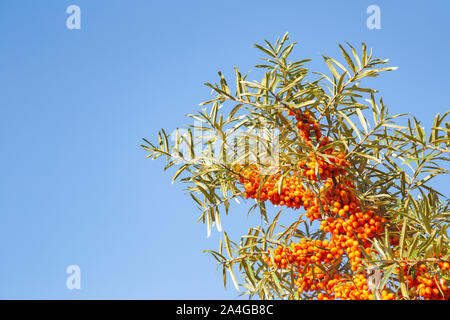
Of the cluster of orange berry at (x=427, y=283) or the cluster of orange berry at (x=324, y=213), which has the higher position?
the cluster of orange berry at (x=324, y=213)

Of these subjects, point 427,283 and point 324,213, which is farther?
point 324,213

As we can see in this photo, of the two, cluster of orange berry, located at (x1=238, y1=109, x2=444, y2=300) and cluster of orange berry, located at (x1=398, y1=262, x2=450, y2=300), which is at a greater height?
cluster of orange berry, located at (x1=238, y1=109, x2=444, y2=300)

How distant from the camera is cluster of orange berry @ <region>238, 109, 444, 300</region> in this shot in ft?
6.82

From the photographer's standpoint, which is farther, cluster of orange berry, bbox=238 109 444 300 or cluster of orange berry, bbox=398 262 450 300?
cluster of orange berry, bbox=238 109 444 300

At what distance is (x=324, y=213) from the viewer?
88.0 inches

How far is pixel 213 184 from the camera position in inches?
96.9

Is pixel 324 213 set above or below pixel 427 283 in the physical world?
above

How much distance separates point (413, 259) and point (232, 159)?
0.98 meters

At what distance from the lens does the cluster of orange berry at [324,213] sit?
208cm

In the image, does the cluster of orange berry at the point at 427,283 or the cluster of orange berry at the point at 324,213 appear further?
the cluster of orange berry at the point at 324,213
